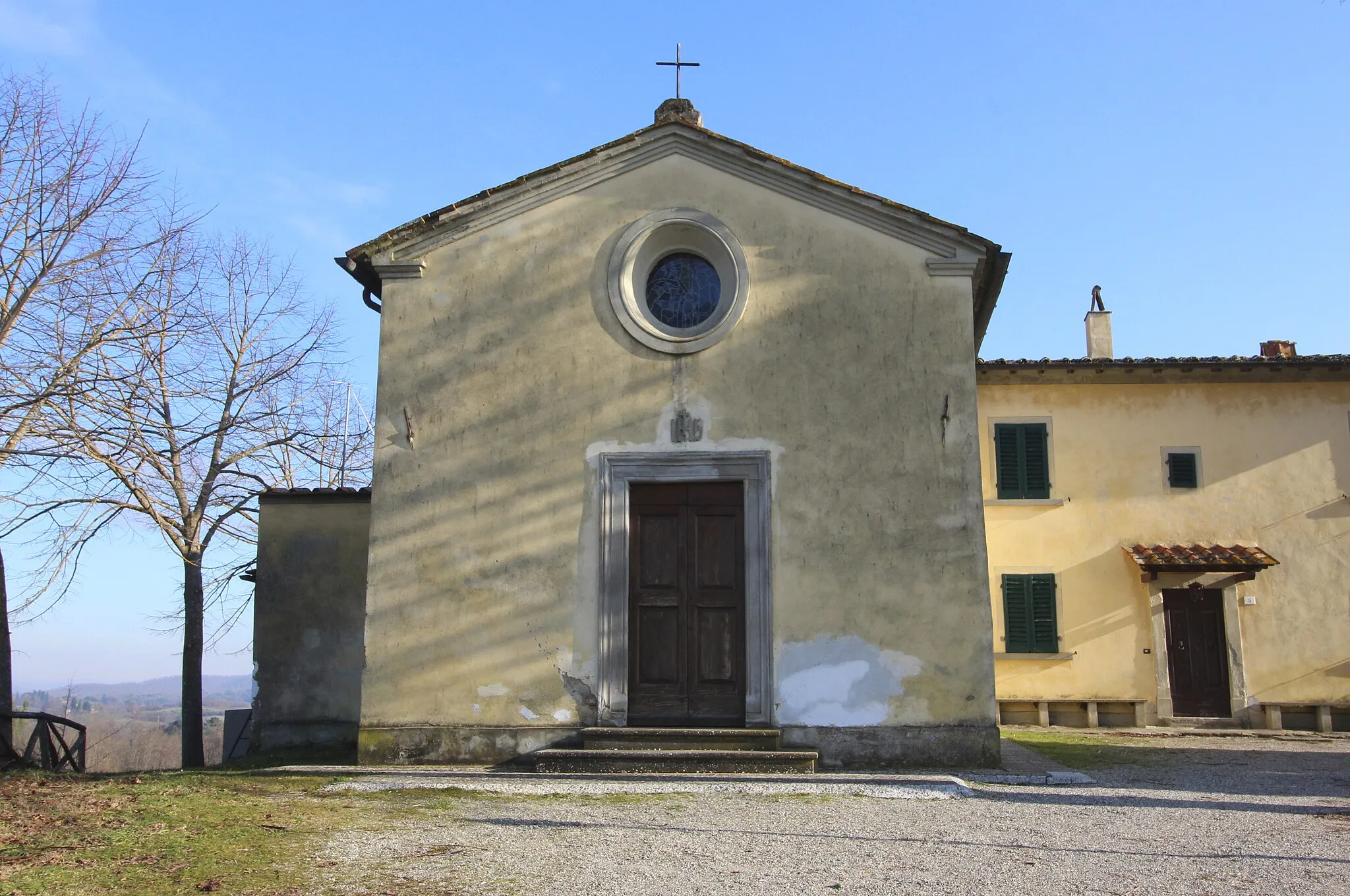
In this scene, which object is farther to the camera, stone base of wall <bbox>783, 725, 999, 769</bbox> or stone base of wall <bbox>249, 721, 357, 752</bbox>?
stone base of wall <bbox>249, 721, 357, 752</bbox>

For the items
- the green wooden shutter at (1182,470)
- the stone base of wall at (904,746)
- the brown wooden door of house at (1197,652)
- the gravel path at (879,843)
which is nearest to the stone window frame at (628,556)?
the stone base of wall at (904,746)

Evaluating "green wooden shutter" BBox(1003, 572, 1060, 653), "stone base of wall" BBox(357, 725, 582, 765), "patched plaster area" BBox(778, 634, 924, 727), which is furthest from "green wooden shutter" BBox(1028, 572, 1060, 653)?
"stone base of wall" BBox(357, 725, 582, 765)

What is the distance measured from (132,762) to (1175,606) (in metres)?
36.7

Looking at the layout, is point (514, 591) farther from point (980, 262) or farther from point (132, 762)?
point (132, 762)

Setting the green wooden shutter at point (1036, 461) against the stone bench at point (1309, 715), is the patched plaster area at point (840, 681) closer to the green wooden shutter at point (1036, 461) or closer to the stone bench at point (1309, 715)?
the green wooden shutter at point (1036, 461)

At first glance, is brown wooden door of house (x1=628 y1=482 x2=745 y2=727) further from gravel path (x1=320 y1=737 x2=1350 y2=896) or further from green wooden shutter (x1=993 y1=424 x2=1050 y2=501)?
green wooden shutter (x1=993 y1=424 x2=1050 y2=501)

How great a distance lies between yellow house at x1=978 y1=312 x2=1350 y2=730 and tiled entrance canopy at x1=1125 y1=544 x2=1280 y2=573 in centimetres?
4

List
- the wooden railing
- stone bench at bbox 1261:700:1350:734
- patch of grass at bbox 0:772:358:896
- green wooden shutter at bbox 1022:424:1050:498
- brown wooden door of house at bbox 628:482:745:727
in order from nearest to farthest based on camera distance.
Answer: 1. patch of grass at bbox 0:772:358:896
2. brown wooden door of house at bbox 628:482:745:727
3. the wooden railing
4. stone bench at bbox 1261:700:1350:734
5. green wooden shutter at bbox 1022:424:1050:498

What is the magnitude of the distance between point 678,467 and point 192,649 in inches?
533

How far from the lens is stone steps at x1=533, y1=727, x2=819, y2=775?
31.5ft

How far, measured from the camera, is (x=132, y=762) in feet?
128

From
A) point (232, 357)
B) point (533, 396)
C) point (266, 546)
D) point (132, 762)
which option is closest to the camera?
point (533, 396)

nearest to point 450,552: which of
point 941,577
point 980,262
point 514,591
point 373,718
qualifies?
point 514,591

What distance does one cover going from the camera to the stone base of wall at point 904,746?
32.3 feet
